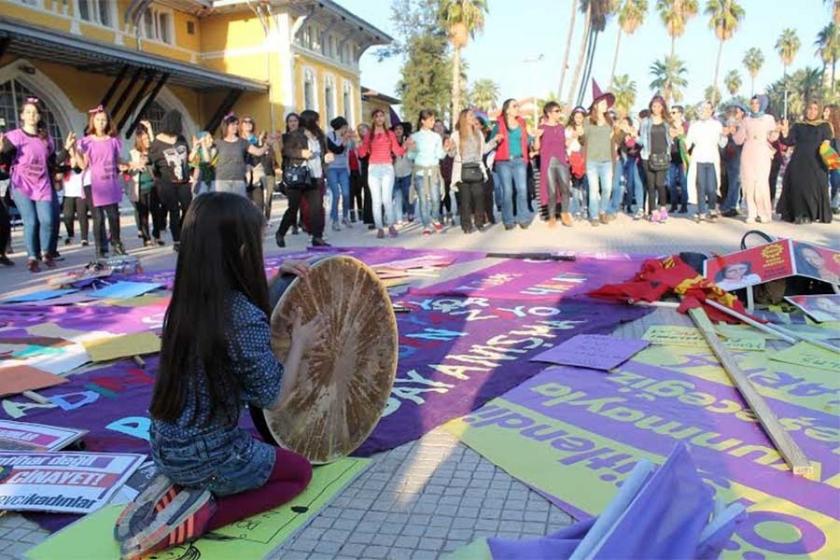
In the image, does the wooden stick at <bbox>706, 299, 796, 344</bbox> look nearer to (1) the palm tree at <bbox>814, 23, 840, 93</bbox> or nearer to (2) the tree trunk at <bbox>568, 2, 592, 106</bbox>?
(2) the tree trunk at <bbox>568, 2, 592, 106</bbox>

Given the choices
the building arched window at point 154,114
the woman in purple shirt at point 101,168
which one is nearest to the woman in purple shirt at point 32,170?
the woman in purple shirt at point 101,168

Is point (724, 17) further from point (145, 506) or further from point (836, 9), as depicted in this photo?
point (145, 506)

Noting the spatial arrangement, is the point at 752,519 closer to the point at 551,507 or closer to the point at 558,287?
the point at 551,507

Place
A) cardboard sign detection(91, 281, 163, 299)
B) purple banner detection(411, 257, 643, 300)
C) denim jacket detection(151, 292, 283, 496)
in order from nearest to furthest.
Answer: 1. denim jacket detection(151, 292, 283, 496)
2. purple banner detection(411, 257, 643, 300)
3. cardboard sign detection(91, 281, 163, 299)

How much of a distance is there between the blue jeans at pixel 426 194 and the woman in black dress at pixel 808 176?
542 centimetres

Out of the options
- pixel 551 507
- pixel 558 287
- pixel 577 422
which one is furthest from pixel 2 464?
pixel 558 287

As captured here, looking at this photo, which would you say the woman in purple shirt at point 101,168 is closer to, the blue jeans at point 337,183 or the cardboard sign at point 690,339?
the blue jeans at point 337,183

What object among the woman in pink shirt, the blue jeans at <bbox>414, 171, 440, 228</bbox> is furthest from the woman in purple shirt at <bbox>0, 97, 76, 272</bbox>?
the blue jeans at <bbox>414, 171, 440, 228</bbox>

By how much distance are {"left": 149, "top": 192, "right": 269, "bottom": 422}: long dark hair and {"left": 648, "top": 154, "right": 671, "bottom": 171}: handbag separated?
10760mm

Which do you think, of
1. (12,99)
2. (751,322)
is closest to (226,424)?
(751,322)

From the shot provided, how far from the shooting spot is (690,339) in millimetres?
4828

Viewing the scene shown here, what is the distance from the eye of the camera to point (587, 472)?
2955 millimetres

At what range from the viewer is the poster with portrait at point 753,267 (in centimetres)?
572

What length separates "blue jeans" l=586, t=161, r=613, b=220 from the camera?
11969 millimetres
